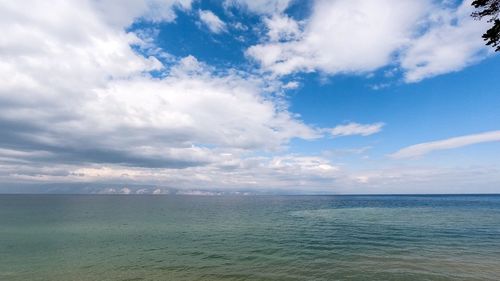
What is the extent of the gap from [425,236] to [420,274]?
24.9 meters

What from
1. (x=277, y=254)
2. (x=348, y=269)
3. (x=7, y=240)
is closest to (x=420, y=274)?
(x=348, y=269)

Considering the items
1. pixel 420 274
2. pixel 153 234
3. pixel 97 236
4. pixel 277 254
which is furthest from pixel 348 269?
pixel 97 236

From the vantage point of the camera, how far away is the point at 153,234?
54188mm

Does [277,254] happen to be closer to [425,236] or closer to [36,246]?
[425,236]

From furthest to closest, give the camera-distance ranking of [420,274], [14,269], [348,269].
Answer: [14,269]
[348,269]
[420,274]

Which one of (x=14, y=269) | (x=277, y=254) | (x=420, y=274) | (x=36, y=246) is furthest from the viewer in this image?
(x=36, y=246)

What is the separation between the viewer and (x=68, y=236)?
2055 inches

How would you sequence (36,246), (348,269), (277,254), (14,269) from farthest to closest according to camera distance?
(36,246), (277,254), (14,269), (348,269)

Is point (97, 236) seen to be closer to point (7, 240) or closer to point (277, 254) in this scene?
point (7, 240)

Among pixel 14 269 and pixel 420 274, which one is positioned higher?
pixel 420 274

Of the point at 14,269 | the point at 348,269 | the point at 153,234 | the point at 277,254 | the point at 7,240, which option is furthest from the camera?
the point at 153,234

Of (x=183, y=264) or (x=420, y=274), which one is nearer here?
(x=420, y=274)

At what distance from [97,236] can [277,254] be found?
1457 inches

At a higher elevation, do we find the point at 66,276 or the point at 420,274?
the point at 420,274
